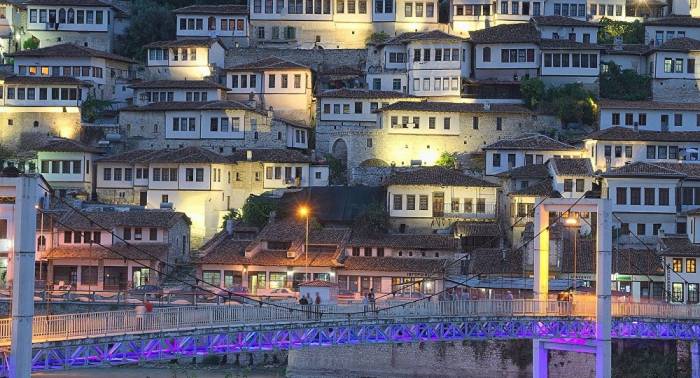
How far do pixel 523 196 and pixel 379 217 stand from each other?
6.54 m

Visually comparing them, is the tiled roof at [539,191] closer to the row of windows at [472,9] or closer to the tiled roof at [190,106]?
the tiled roof at [190,106]

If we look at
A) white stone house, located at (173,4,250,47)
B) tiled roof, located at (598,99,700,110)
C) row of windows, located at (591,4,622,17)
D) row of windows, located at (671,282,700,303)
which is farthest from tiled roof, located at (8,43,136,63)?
row of windows, located at (671,282,700,303)

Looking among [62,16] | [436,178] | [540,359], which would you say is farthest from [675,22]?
[540,359]

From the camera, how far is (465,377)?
58562mm

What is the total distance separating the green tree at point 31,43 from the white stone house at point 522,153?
28979mm

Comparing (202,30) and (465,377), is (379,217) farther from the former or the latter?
(202,30)

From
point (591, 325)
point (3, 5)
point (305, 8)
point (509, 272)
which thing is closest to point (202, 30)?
point (305, 8)

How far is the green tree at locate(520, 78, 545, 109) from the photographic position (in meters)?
78.5

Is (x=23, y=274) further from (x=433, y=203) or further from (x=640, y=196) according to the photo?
(x=640, y=196)

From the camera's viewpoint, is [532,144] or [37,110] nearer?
[532,144]

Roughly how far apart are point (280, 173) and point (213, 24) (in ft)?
52.5

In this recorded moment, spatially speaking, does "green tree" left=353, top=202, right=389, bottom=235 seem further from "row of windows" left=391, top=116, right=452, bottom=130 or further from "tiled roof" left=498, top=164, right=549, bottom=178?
"row of windows" left=391, top=116, right=452, bottom=130

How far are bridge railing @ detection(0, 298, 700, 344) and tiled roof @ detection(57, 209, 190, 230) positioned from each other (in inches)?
830

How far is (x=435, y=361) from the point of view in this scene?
59.2m
